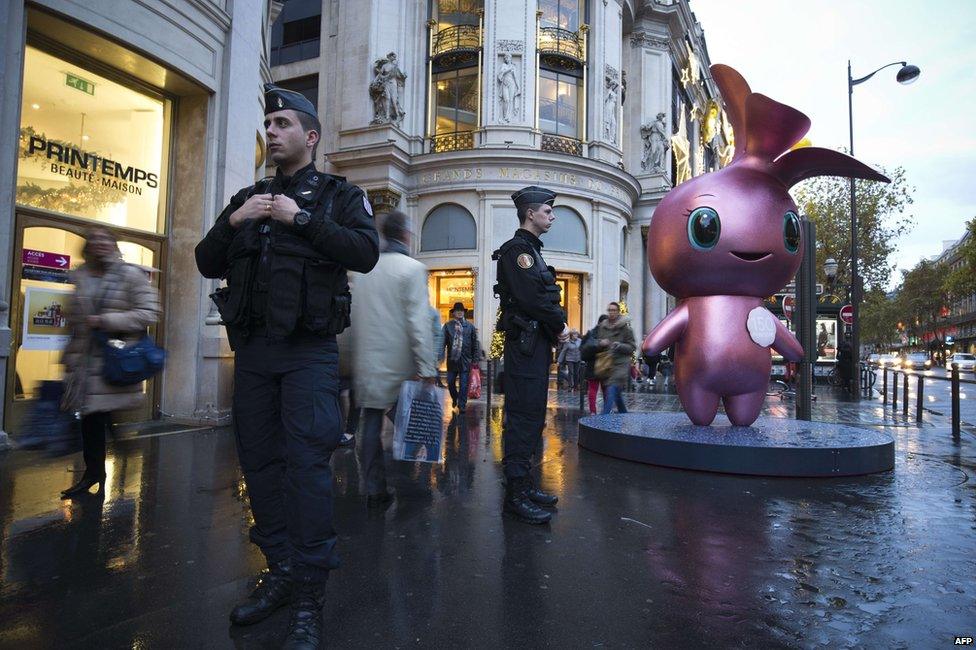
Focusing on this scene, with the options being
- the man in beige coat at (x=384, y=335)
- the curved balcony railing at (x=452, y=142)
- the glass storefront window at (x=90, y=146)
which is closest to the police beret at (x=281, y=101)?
the man in beige coat at (x=384, y=335)

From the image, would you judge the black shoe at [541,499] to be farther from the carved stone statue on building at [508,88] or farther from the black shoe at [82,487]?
the carved stone statue on building at [508,88]

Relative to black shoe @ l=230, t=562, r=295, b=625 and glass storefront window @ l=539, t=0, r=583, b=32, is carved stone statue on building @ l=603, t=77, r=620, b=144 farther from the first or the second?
black shoe @ l=230, t=562, r=295, b=625

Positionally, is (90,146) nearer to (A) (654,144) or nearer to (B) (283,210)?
(B) (283,210)

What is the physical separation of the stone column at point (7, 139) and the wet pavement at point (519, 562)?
3.95ft

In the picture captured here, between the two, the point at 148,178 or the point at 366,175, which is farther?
the point at 366,175

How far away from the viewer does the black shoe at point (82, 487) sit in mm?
4426

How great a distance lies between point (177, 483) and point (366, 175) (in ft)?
63.2

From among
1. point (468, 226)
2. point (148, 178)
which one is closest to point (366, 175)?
point (468, 226)

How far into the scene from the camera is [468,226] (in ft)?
74.8

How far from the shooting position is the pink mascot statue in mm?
6215

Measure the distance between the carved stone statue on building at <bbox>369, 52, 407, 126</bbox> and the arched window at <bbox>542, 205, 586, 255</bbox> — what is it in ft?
23.6

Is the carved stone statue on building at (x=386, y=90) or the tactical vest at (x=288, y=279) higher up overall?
the carved stone statue on building at (x=386, y=90)

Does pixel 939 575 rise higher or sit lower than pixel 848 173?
lower

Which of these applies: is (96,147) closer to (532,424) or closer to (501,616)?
(532,424)
